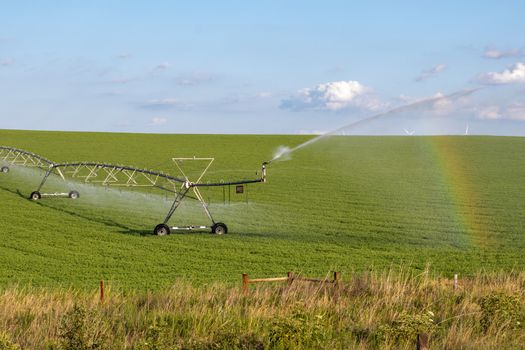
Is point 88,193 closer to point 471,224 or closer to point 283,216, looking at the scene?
point 283,216

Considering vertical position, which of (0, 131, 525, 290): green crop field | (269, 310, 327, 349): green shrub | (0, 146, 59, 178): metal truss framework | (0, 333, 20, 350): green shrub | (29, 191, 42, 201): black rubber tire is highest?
(0, 146, 59, 178): metal truss framework

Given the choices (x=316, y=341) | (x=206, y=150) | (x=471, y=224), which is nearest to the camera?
(x=316, y=341)

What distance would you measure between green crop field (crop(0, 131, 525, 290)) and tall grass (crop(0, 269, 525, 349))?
4.89 metres

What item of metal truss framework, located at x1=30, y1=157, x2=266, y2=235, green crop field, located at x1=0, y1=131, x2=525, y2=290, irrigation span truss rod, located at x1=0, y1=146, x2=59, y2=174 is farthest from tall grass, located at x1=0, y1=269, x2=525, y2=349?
irrigation span truss rod, located at x1=0, y1=146, x2=59, y2=174

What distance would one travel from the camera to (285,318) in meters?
12.7

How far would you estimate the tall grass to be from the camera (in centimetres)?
1262

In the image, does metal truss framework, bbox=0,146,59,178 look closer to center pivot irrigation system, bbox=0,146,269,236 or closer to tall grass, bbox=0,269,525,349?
center pivot irrigation system, bbox=0,146,269,236

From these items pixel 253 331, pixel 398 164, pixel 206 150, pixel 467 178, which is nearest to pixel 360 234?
pixel 253 331

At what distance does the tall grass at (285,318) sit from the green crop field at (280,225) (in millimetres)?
4888

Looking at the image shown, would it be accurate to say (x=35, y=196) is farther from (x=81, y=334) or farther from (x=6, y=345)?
(x=6, y=345)

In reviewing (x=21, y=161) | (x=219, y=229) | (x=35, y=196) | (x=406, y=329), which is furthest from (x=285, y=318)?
(x=21, y=161)

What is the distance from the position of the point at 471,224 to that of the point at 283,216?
1004cm

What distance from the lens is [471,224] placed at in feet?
136

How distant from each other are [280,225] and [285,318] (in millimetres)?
26530
